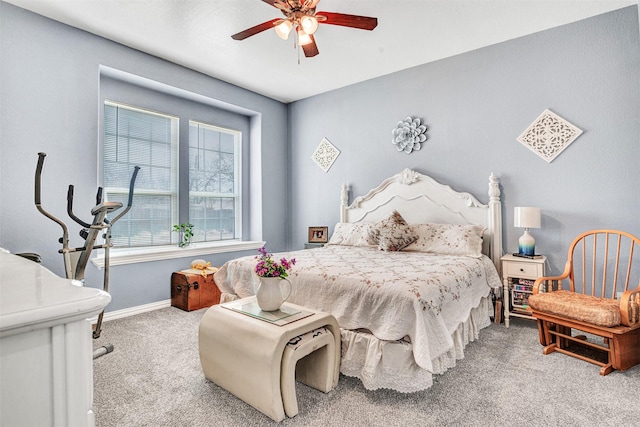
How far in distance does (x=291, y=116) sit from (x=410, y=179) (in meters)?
2.44

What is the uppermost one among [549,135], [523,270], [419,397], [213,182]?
[549,135]

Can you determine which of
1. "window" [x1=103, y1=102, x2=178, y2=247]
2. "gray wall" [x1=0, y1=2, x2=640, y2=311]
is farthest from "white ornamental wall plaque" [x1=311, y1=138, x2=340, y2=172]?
"window" [x1=103, y1=102, x2=178, y2=247]

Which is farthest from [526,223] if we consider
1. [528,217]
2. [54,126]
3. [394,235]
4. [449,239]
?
[54,126]

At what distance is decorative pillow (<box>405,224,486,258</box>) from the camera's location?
10.6ft

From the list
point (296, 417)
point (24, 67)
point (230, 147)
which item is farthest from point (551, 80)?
point (24, 67)

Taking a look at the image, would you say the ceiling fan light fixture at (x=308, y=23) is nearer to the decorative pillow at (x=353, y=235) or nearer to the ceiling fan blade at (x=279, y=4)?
the ceiling fan blade at (x=279, y=4)

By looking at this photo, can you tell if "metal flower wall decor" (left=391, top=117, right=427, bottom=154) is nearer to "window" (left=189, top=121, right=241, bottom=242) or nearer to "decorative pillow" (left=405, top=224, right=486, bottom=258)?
"decorative pillow" (left=405, top=224, right=486, bottom=258)

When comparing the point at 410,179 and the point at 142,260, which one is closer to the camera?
the point at 142,260

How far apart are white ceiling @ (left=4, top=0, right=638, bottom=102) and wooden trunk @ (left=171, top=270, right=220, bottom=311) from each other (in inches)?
99.3

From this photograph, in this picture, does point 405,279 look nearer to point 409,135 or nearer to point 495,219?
point 495,219

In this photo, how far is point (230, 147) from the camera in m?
5.09

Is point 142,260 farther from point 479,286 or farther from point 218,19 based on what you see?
point 479,286

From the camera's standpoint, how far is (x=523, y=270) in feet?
9.91

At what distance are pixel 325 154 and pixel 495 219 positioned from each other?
99.3 inches
